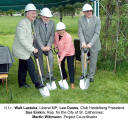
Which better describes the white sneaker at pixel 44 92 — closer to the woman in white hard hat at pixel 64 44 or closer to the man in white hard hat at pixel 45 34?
the woman in white hard hat at pixel 64 44

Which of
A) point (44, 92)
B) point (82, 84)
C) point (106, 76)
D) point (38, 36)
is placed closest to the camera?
point (44, 92)

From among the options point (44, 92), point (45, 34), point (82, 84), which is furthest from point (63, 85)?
point (45, 34)

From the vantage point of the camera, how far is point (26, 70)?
623 centimetres

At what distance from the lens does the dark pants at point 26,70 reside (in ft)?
18.5

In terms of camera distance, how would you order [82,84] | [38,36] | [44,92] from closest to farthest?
[44,92], [38,36], [82,84]

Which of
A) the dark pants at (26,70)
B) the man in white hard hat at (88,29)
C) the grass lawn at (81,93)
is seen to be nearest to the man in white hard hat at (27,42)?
the dark pants at (26,70)

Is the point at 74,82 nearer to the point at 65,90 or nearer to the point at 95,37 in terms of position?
the point at 65,90

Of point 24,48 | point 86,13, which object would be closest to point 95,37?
point 86,13

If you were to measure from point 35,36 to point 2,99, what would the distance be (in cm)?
145

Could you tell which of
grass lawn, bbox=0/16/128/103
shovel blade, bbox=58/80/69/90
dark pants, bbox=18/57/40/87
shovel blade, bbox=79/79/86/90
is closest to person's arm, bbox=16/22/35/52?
dark pants, bbox=18/57/40/87

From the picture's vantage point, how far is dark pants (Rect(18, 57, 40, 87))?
564 cm

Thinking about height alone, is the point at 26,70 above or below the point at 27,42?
below

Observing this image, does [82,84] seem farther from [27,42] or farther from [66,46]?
[27,42]

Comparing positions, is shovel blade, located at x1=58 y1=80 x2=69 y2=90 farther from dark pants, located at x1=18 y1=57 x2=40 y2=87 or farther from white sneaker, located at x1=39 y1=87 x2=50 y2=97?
dark pants, located at x1=18 y1=57 x2=40 y2=87
